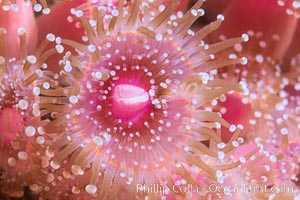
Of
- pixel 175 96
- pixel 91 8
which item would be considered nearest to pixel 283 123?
pixel 175 96

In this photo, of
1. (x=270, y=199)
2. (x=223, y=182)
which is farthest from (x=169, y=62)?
(x=270, y=199)

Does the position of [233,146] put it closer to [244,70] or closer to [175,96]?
[175,96]

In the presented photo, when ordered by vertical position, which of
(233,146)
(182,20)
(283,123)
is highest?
(182,20)

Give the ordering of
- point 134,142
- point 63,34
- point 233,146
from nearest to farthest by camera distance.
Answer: point 134,142, point 233,146, point 63,34

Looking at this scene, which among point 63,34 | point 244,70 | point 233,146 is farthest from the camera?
point 244,70

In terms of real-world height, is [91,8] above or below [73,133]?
above

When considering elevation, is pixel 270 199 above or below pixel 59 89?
below

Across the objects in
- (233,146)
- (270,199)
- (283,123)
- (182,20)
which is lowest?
(270,199)

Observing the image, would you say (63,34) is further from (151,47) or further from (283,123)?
(283,123)

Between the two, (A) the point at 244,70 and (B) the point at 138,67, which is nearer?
(B) the point at 138,67
